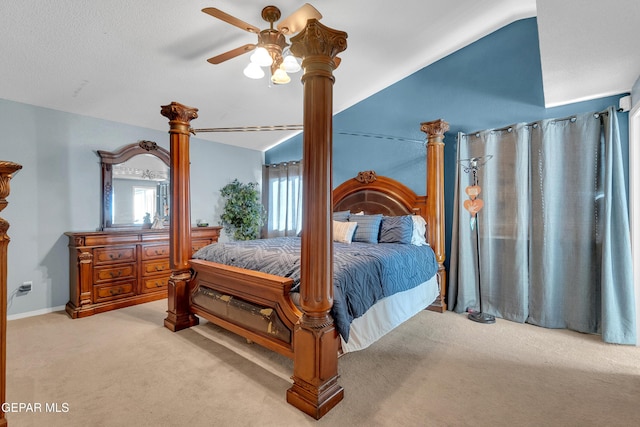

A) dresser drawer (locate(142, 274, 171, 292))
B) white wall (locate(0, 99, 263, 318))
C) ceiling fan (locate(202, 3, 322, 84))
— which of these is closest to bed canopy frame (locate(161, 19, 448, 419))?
ceiling fan (locate(202, 3, 322, 84))

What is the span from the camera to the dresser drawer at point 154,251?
3922mm

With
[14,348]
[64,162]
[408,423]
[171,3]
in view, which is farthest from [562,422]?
[64,162]

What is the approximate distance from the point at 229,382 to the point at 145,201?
10.3 ft

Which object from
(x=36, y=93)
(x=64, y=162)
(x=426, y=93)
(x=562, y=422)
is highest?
(x=426, y=93)

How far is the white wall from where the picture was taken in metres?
3.29

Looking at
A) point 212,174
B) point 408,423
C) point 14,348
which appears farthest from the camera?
point 212,174

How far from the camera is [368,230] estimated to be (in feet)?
12.0

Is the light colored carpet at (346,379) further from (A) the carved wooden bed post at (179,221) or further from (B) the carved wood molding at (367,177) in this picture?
(B) the carved wood molding at (367,177)

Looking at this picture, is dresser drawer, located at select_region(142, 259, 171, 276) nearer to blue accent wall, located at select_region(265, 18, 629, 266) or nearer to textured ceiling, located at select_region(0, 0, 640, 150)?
textured ceiling, located at select_region(0, 0, 640, 150)

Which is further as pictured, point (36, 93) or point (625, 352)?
point (36, 93)

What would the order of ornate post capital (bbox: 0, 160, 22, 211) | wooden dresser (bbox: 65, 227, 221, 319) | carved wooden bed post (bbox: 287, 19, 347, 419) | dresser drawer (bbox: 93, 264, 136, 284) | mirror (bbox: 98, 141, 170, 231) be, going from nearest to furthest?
ornate post capital (bbox: 0, 160, 22, 211)
carved wooden bed post (bbox: 287, 19, 347, 419)
wooden dresser (bbox: 65, 227, 221, 319)
dresser drawer (bbox: 93, 264, 136, 284)
mirror (bbox: 98, 141, 170, 231)

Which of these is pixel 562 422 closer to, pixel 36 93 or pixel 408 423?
pixel 408 423

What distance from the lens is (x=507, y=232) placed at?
11.0 feet

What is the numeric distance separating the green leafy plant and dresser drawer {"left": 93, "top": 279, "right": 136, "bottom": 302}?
1.80 m
